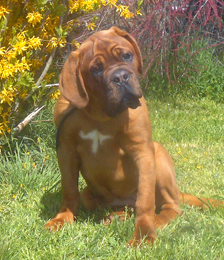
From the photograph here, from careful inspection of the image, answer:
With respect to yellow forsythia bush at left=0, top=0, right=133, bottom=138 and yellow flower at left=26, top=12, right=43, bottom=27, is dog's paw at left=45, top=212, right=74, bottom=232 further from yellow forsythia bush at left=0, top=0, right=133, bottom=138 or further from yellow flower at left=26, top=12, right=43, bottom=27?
yellow flower at left=26, top=12, right=43, bottom=27

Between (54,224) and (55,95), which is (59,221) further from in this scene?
(55,95)

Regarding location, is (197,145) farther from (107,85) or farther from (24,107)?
(107,85)

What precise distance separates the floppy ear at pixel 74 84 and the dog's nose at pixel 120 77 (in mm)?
255

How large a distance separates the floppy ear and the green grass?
33.3 inches

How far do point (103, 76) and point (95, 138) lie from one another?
0.46 meters

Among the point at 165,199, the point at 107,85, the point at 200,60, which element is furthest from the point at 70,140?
the point at 200,60

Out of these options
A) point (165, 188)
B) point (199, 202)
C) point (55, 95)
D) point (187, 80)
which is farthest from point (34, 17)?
point (187, 80)

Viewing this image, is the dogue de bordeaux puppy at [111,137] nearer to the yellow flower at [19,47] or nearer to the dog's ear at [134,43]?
the dog's ear at [134,43]

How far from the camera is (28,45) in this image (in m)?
3.55

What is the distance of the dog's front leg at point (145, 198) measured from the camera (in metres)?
2.70

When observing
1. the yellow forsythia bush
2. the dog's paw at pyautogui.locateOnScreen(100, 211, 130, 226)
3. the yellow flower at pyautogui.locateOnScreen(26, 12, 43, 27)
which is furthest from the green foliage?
the dog's paw at pyautogui.locateOnScreen(100, 211, 130, 226)

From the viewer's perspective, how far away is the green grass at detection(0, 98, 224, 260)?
259 centimetres

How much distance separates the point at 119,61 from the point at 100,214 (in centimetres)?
120

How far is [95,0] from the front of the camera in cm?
376
